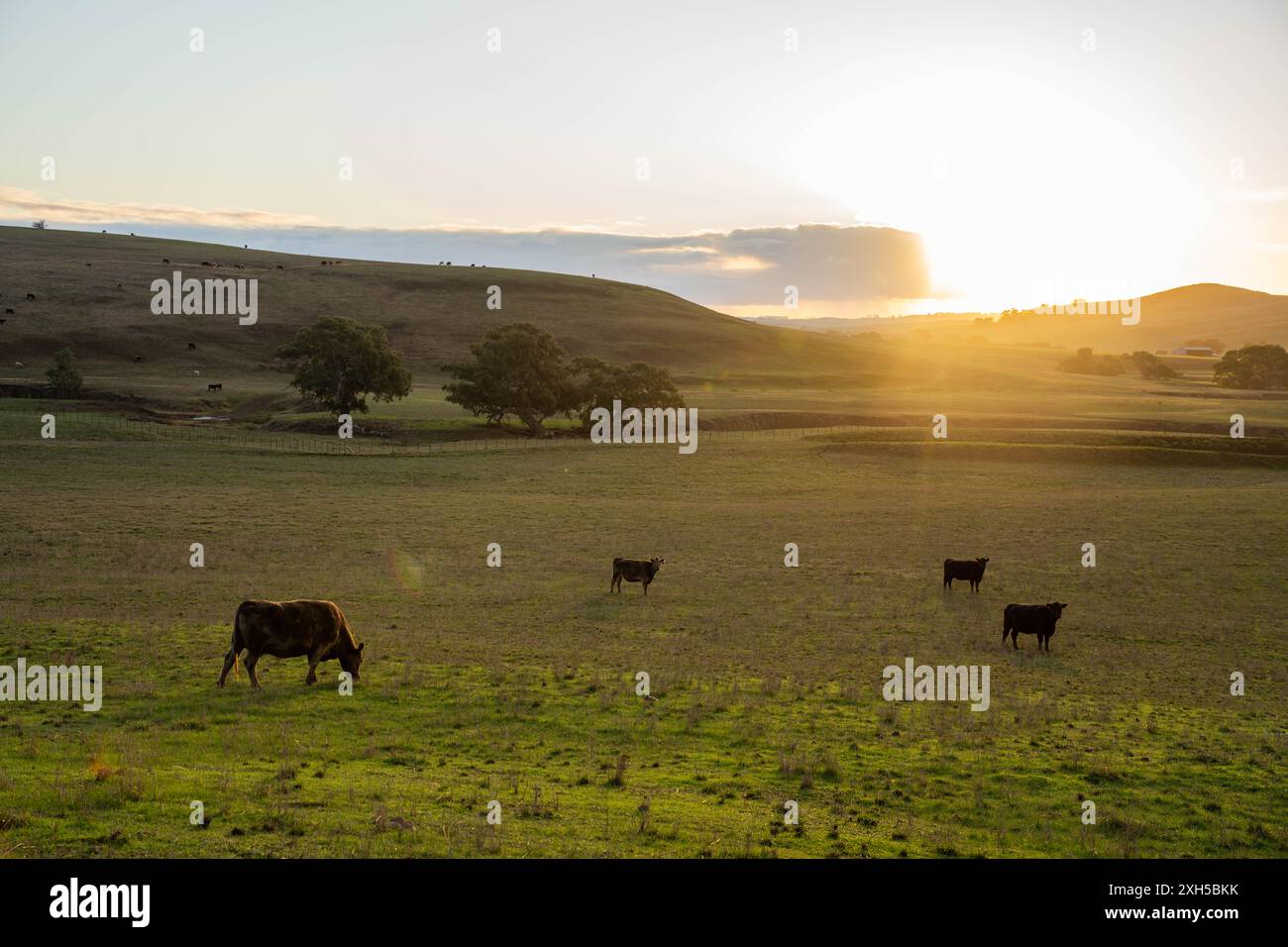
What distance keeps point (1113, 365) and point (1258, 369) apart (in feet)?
121

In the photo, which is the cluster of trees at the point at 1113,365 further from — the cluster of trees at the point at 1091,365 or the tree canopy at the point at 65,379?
the tree canopy at the point at 65,379

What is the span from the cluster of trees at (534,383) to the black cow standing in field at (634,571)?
5700cm

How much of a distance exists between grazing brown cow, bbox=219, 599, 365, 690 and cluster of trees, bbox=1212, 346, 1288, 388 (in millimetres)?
157196

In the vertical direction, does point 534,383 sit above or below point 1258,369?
below

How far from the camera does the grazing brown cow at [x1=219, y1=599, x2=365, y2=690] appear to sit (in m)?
18.2

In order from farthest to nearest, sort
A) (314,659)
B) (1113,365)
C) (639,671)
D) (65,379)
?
(1113,365) → (65,379) → (639,671) → (314,659)

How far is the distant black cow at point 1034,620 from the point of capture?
24.7 m

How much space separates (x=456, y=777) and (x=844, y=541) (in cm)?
2842

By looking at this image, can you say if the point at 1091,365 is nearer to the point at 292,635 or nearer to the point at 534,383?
the point at 534,383

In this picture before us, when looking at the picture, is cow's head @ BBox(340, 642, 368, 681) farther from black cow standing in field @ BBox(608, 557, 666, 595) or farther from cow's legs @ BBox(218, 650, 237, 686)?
black cow standing in field @ BBox(608, 557, 666, 595)

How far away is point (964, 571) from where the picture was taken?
31.9m

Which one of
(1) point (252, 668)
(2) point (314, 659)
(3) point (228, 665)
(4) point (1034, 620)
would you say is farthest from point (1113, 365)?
(3) point (228, 665)

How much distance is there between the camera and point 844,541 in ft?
131
